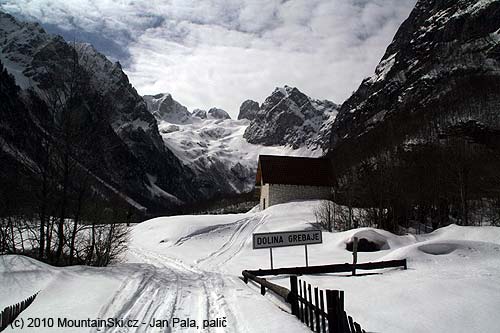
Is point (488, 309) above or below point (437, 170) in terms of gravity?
below

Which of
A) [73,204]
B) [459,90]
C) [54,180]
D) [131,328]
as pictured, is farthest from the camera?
[459,90]

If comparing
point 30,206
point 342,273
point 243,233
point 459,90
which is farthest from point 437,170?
point 459,90

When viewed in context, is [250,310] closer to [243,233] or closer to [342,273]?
[342,273]

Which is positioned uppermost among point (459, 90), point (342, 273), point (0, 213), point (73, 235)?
point (459, 90)

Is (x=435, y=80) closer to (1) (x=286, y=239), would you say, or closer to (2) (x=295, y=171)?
(2) (x=295, y=171)

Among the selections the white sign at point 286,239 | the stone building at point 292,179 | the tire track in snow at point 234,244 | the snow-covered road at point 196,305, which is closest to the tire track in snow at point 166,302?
the snow-covered road at point 196,305

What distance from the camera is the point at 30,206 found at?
17.1m

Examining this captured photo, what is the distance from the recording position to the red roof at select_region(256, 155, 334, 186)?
45.3 meters

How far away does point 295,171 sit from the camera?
46594 mm

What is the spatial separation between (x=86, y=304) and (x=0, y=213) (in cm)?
1343
